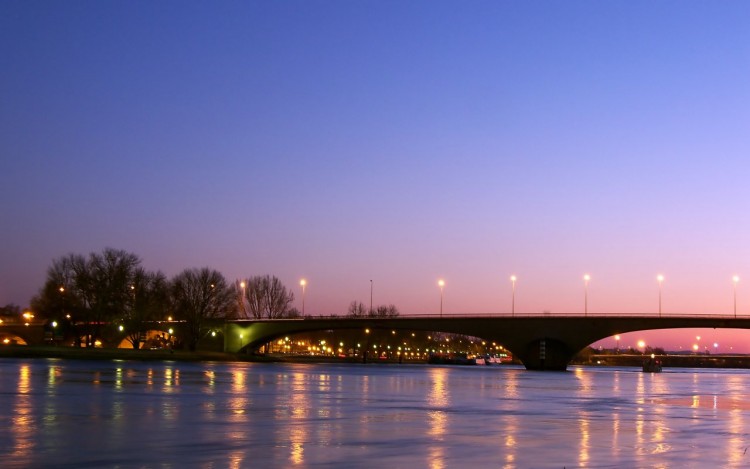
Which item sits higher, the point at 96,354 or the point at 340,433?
the point at 340,433

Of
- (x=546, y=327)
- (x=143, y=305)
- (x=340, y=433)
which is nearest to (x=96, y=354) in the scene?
(x=143, y=305)

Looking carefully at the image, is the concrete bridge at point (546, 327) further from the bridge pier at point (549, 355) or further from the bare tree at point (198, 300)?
the bare tree at point (198, 300)

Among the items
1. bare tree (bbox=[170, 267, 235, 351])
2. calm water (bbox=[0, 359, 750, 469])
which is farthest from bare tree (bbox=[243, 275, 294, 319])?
calm water (bbox=[0, 359, 750, 469])

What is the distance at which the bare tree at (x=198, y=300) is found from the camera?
461 ft

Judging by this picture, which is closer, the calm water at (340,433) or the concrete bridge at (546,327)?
the calm water at (340,433)

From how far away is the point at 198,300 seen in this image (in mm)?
142750

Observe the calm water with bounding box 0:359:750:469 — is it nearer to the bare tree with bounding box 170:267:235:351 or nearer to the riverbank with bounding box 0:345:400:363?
the riverbank with bounding box 0:345:400:363

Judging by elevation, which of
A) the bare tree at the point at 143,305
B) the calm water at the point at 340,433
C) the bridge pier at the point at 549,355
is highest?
the bare tree at the point at 143,305

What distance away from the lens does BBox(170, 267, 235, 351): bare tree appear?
140m

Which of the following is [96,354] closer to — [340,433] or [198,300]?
[198,300]

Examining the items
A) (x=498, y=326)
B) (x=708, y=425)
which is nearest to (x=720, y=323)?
(x=498, y=326)

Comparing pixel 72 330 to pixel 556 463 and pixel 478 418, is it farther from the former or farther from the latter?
pixel 556 463

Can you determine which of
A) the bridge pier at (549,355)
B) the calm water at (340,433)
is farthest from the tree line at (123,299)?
the calm water at (340,433)

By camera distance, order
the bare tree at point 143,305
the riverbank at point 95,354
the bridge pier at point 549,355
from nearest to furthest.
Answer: the riverbank at point 95,354 < the bare tree at point 143,305 < the bridge pier at point 549,355
